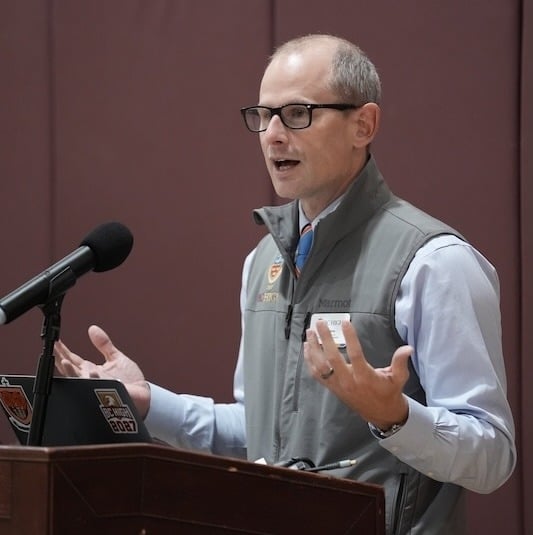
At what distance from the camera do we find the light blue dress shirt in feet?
4.70

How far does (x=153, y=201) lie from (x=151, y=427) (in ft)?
2.74

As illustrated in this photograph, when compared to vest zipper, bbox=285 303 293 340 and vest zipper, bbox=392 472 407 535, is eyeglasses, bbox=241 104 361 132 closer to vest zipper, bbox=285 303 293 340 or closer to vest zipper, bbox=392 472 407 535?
vest zipper, bbox=285 303 293 340

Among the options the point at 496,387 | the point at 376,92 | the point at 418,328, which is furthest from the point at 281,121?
the point at 496,387

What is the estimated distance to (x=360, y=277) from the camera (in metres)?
1.61

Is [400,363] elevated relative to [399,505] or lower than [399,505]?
elevated

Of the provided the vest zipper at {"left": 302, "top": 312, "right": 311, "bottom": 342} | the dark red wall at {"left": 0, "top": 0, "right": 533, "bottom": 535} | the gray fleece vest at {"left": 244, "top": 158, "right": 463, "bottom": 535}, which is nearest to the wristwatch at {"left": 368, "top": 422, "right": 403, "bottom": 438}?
the gray fleece vest at {"left": 244, "top": 158, "right": 463, "bottom": 535}

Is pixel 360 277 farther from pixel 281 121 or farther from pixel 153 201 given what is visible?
pixel 153 201

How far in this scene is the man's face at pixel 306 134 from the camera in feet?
5.45

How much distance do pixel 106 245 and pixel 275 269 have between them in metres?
0.52

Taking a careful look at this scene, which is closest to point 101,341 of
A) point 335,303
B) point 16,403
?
point 16,403

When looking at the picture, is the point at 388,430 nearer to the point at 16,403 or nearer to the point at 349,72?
the point at 16,403

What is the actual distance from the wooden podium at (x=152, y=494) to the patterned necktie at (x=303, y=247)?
61cm

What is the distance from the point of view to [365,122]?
171cm

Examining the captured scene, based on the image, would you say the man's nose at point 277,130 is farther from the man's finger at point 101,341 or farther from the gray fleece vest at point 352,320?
the man's finger at point 101,341
